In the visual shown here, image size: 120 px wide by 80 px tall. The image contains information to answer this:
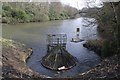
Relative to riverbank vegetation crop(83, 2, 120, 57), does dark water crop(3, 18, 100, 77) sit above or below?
below

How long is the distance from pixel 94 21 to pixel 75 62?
10.8 ft

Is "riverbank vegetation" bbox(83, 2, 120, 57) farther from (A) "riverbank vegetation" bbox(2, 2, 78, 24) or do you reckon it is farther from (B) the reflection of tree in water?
(A) "riverbank vegetation" bbox(2, 2, 78, 24)

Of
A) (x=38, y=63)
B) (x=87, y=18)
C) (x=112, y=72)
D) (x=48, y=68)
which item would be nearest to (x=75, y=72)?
(x=48, y=68)

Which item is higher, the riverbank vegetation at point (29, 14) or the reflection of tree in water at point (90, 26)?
the riverbank vegetation at point (29, 14)

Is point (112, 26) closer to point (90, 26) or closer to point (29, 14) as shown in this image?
point (90, 26)

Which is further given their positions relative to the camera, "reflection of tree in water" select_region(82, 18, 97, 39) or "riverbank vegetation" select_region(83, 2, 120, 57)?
"reflection of tree in water" select_region(82, 18, 97, 39)

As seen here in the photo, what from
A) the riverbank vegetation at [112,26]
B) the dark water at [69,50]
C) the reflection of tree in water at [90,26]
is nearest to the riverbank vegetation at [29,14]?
the dark water at [69,50]

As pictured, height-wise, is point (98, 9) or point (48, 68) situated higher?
point (98, 9)

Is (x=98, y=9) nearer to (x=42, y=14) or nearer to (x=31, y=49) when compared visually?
(x=31, y=49)

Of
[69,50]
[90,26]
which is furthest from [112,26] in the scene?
[90,26]

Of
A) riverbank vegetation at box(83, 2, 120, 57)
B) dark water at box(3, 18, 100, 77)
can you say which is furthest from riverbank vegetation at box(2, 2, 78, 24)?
riverbank vegetation at box(83, 2, 120, 57)

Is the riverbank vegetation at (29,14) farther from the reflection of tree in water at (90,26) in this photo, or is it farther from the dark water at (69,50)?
the reflection of tree in water at (90,26)

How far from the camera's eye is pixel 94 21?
13.3 m

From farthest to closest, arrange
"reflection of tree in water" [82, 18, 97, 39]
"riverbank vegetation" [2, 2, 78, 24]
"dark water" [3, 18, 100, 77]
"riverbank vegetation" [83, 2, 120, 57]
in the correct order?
"riverbank vegetation" [2, 2, 78, 24] → "reflection of tree in water" [82, 18, 97, 39] → "dark water" [3, 18, 100, 77] → "riverbank vegetation" [83, 2, 120, 57]
